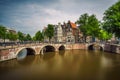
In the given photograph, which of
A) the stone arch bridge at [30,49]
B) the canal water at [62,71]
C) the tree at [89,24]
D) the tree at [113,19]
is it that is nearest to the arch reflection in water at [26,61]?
the canal water at [62,71]

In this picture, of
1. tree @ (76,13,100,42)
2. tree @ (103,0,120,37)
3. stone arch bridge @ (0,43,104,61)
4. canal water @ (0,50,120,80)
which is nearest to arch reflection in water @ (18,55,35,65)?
canal water @ (0,50,120,80)

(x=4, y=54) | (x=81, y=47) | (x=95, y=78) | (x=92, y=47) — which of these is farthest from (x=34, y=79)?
(x=92, y=47)

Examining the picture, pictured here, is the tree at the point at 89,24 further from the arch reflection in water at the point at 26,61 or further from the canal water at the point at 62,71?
the arch reflection in water at the point at 26,61

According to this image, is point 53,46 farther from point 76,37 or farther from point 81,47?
point 76,37

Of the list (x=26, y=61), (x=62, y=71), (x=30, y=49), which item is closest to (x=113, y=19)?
(x=62, y=71)

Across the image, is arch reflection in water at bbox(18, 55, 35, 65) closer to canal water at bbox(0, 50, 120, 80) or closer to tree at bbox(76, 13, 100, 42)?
canal water at bbox(0, 50, 120, 80)

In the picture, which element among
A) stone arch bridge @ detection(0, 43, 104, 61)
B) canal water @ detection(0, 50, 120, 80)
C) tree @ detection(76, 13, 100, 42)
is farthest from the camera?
tree @ detection(76, 13, 100, 42)

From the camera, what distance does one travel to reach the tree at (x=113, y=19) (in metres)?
27.6

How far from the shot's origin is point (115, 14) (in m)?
29.7

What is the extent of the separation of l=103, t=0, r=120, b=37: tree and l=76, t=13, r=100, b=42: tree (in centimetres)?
2134

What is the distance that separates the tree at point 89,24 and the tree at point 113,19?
70.0ft

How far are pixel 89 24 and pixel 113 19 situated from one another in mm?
25871

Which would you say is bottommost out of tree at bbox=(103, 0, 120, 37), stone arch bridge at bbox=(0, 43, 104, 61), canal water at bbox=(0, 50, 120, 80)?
canal water at bbox=(0, 50, 120, 80)

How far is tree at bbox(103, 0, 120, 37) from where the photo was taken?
27.6 meters
